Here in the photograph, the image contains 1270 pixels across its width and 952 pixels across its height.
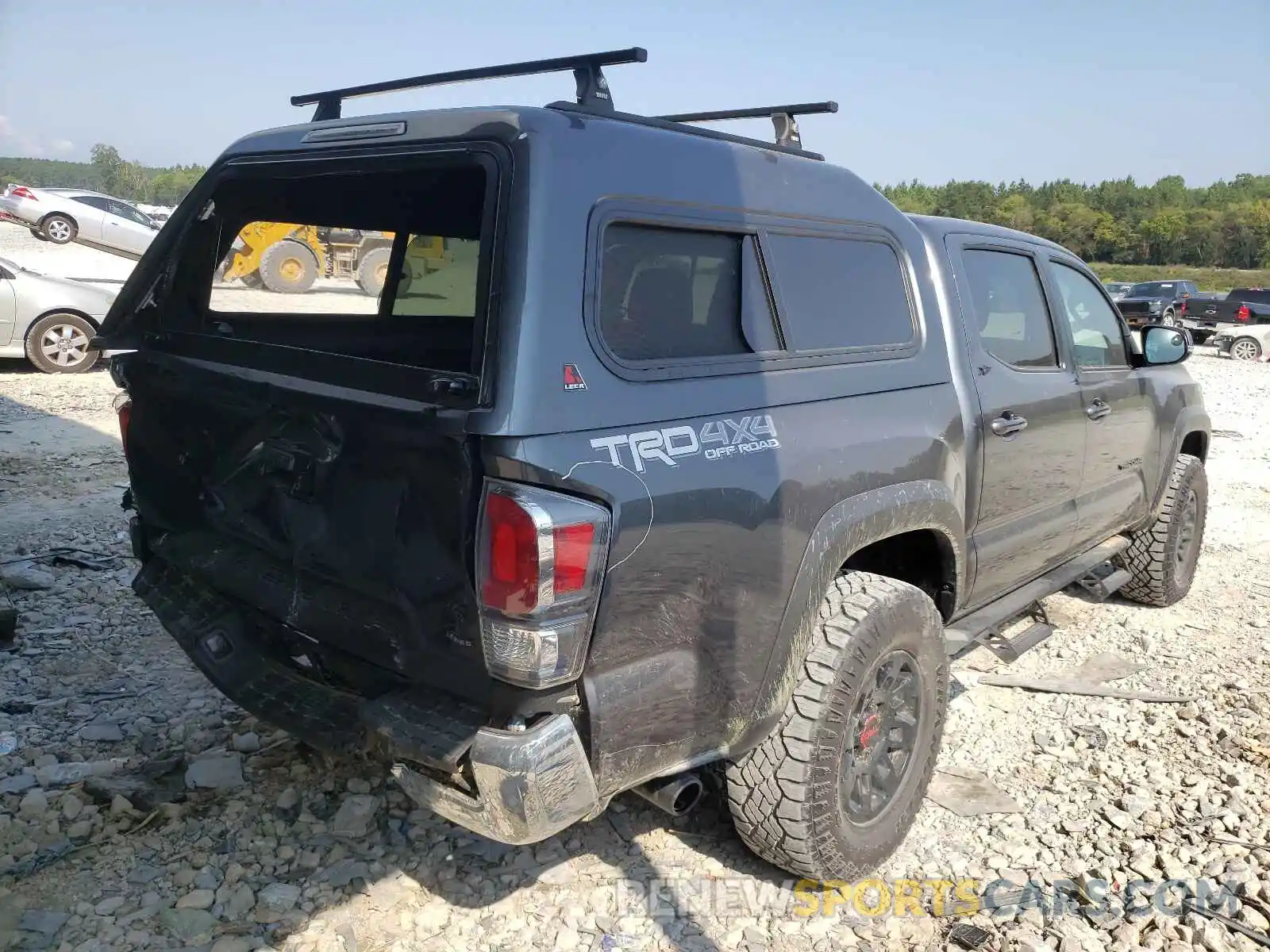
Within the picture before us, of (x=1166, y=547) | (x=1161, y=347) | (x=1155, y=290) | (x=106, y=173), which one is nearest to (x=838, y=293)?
(x=1161, y=347)

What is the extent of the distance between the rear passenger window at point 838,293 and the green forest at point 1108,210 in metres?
62.0

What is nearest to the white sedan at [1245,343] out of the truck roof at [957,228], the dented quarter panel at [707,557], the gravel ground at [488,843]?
the gravel ground at [488,843]

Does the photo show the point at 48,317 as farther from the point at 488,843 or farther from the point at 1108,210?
the point at 1108,210

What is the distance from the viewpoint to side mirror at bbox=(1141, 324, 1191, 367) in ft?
15.1

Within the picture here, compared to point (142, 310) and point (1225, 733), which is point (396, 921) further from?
point (1225, 733)

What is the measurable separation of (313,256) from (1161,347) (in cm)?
382

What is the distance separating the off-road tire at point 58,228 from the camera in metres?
22.0

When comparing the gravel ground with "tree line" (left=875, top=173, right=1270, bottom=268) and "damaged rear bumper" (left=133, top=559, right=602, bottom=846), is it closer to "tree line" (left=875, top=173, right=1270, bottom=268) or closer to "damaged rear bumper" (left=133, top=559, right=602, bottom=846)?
"damaged rear bumper" (left=133, top=559, right=602, bottom=846)

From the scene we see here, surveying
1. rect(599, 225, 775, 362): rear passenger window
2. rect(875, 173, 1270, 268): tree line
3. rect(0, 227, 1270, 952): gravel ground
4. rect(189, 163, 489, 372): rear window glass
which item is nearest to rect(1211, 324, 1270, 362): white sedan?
rect(0, 227, 1270, 952): gravel ground

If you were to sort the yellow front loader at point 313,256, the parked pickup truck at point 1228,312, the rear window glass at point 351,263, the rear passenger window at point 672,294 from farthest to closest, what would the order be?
the parked pickup truck at point 1228,312 < the yellow front loader at point 313,256 < the rear window glass at point 351,263 < the rear passenger window at point 672,294

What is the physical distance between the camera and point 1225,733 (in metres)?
4.01

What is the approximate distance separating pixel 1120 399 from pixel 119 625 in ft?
15.4

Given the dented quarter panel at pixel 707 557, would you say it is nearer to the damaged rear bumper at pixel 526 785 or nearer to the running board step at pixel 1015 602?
the damaged rear bumper at pixel 526 785

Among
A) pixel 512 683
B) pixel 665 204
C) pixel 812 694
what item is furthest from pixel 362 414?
pixel 812 694
